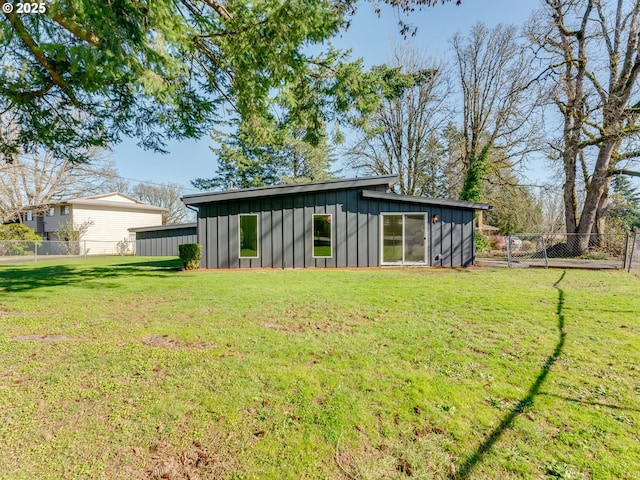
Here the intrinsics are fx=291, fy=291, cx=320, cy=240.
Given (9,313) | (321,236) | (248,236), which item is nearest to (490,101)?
(321,236)

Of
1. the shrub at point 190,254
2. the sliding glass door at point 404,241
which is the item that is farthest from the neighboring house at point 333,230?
the shrub at point 190,254

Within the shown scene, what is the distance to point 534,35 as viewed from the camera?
11.7 m

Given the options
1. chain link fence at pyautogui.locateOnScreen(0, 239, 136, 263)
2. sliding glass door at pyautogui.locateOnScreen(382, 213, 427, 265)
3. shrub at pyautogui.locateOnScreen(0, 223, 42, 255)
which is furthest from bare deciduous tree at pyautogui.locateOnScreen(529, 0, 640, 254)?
shrub at pyautogui.locateOnScreen(0, 223, 42, 255)

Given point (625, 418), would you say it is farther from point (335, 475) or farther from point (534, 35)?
point (534, 35)

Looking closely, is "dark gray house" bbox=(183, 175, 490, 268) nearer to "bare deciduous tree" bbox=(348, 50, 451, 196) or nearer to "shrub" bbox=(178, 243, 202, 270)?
"shrub" bbox=(178, 243, 202, 270)

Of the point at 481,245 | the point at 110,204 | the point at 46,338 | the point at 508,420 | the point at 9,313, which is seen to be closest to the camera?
the point at 508,420

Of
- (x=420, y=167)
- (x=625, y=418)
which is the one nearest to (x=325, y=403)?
(x=625, y=418)

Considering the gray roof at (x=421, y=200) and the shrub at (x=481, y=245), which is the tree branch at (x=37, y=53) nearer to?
the gray roof at (x=421, y=200)

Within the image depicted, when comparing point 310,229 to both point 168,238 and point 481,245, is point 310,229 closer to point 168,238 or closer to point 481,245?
point 481,245

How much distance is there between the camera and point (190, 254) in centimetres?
958

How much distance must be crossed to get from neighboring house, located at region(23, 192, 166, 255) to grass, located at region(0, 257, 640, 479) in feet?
70.6

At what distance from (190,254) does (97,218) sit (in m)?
18.8

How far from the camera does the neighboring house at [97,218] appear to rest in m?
21.7

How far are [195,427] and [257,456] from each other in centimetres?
51
